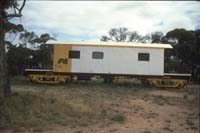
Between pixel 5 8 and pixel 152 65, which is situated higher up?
pixel 5 8

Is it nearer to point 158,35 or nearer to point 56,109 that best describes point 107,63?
point 56,109

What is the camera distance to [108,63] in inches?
921

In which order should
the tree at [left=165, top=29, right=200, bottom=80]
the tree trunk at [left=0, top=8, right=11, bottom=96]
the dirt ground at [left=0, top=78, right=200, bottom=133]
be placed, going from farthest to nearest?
1. the tree at [left=165, top=29, right=200, bottom=80]
2. the tree trunk at [left=0, top=8, right=11, bottom=96]
3. the dirt ground at [left=0, top=78, right=200, bottom=133]

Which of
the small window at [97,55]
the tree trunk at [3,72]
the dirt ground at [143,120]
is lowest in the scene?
the dirt ground at [143,120]

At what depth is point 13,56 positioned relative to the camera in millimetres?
30031

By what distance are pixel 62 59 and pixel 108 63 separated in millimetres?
2929

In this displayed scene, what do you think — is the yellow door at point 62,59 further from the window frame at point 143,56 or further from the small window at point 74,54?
the window frame at point 143,56

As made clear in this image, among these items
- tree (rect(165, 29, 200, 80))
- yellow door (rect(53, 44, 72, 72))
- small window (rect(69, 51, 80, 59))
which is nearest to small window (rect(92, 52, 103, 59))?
small window (rect(69, 51, 80, 59))

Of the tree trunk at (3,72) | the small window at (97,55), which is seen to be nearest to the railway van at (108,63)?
the small window at (97,55)

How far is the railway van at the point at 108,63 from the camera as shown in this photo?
23.3m

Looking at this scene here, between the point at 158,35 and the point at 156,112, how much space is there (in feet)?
119

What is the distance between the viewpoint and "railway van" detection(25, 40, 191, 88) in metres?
23.3

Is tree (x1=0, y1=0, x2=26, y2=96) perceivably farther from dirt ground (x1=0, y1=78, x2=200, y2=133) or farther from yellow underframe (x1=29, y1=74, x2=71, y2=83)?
yellow underframe (x1=29, y1=74, x2=71, y2=83)

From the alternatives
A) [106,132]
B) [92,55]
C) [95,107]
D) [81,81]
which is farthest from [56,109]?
[81,81]
